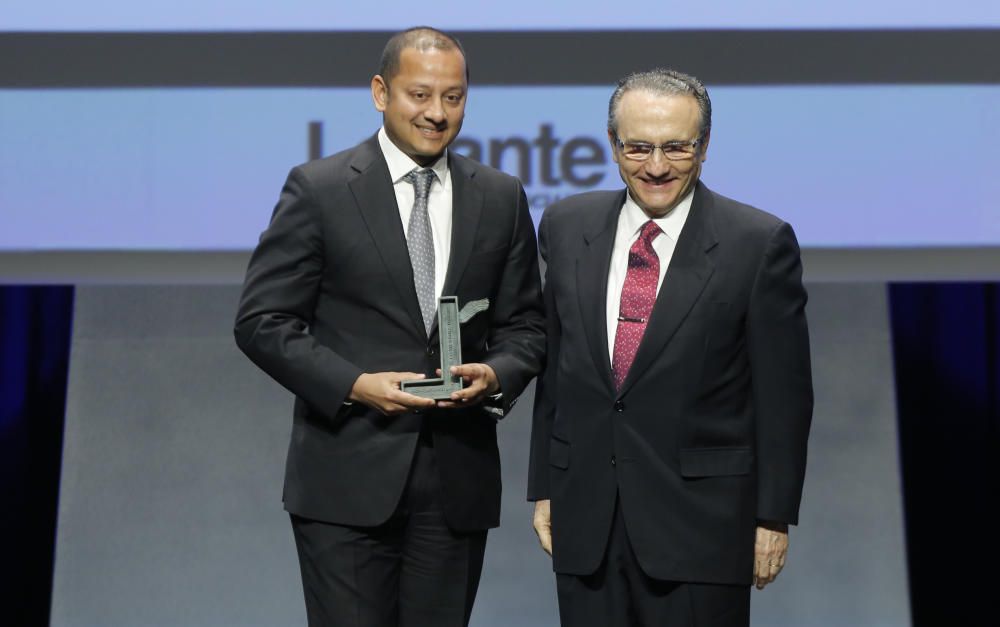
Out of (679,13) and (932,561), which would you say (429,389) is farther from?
(932,561)

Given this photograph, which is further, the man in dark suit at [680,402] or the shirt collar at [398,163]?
the shirt collar at [398,163]

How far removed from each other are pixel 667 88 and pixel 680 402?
1.70 ft

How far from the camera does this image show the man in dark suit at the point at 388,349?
2248mm

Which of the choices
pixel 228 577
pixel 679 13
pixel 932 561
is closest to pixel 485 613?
pixel 228 577

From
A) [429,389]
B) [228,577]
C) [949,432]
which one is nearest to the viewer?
[429,389]

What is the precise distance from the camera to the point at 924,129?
3.65 metres

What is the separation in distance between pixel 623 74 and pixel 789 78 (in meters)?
0.46

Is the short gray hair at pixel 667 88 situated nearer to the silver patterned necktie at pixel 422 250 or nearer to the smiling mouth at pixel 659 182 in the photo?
the smiling mouth at pixel 659 182

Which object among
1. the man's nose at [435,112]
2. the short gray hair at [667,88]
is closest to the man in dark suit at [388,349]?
the man's nose at [435,112]

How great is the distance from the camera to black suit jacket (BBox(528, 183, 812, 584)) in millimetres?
2154

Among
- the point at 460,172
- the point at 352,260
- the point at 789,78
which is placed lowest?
the point at 352,260

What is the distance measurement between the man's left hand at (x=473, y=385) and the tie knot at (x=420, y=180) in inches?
13.3

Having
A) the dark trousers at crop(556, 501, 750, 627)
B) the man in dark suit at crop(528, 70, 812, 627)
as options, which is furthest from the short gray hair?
the dark trousers at crop(556, 501, 750, 627)

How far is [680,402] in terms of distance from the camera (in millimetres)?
2154
